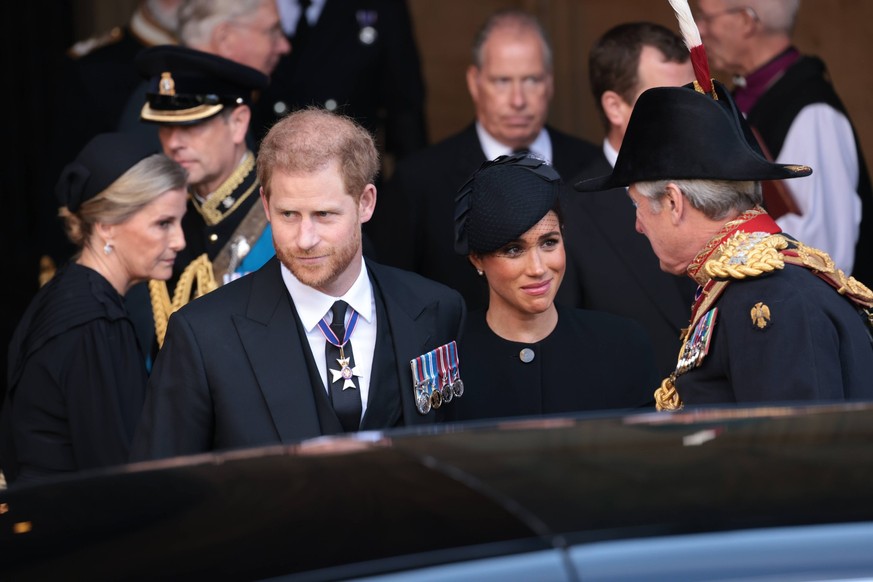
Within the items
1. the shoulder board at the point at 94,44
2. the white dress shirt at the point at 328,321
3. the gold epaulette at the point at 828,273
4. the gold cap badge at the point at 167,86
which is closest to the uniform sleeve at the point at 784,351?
the gold epaulette at the point at 828,273

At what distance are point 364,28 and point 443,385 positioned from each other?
10.3 feet

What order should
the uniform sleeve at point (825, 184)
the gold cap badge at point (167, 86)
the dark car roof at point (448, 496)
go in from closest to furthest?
the dark car roof at point (448, 496) → the gold cap badge at point (167, 86) → the uniform sleeve at point (825, 184)

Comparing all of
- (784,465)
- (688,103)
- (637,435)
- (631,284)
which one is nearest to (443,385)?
(688,103)

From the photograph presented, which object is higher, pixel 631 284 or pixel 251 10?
pixel 251 10

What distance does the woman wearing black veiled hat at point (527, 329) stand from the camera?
3.79 m

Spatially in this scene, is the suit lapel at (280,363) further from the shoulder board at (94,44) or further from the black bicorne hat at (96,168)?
the shoulder board at (94,44)

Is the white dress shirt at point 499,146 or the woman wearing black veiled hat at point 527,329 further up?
the white dress shirt at point 499,146

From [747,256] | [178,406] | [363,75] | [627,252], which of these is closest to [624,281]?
[627,252]

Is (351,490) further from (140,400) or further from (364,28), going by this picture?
(364,28)

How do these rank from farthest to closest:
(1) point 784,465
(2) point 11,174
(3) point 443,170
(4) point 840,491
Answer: (2) point 11,174 < (3) point 443,170 < (1) point 784,465 < (4) point 840,491

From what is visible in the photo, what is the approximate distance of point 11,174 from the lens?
6.91 meters

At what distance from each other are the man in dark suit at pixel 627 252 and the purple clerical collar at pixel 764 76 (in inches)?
24.0

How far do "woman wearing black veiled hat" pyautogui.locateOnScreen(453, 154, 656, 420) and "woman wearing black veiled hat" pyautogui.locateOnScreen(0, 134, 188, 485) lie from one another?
3.15ft

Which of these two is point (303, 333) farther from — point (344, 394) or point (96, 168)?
point (96, 168)
